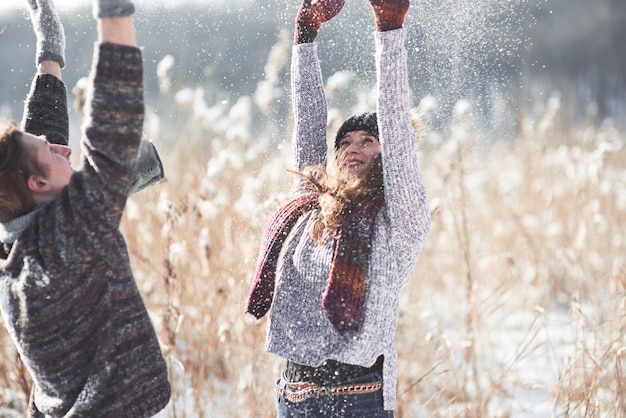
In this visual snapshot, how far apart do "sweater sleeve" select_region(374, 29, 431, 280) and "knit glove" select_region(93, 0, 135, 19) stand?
0.56m

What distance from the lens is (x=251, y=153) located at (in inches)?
121

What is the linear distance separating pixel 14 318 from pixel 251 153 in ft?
6.07

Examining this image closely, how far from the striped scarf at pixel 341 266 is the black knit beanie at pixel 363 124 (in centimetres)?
20

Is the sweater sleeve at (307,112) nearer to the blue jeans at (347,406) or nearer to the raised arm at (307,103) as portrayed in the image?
the raised arm at (307,103)

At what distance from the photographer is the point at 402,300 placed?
277 cm

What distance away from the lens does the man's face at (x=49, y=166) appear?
1290mm

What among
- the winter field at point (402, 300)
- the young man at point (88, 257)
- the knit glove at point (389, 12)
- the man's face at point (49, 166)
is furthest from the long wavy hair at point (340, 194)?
the man's face at point (49, 166)

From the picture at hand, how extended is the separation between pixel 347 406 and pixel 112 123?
817 mm

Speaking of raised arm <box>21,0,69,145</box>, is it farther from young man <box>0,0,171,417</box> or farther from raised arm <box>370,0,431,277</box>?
raised arm <box>370,0,431,277</box>

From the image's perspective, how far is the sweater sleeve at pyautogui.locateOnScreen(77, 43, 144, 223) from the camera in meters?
1.21

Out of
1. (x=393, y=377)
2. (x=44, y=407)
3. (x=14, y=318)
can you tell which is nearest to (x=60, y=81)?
(x=14, y=318)

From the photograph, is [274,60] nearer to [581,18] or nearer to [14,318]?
[14,318]

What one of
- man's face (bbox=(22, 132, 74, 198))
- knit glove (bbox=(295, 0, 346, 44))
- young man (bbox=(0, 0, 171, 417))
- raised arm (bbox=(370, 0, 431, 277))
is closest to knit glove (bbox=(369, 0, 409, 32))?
raised arm (bbox=(370, 0, 431, 277))

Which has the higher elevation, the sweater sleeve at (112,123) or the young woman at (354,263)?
the sweater sleeve at (112,123)
